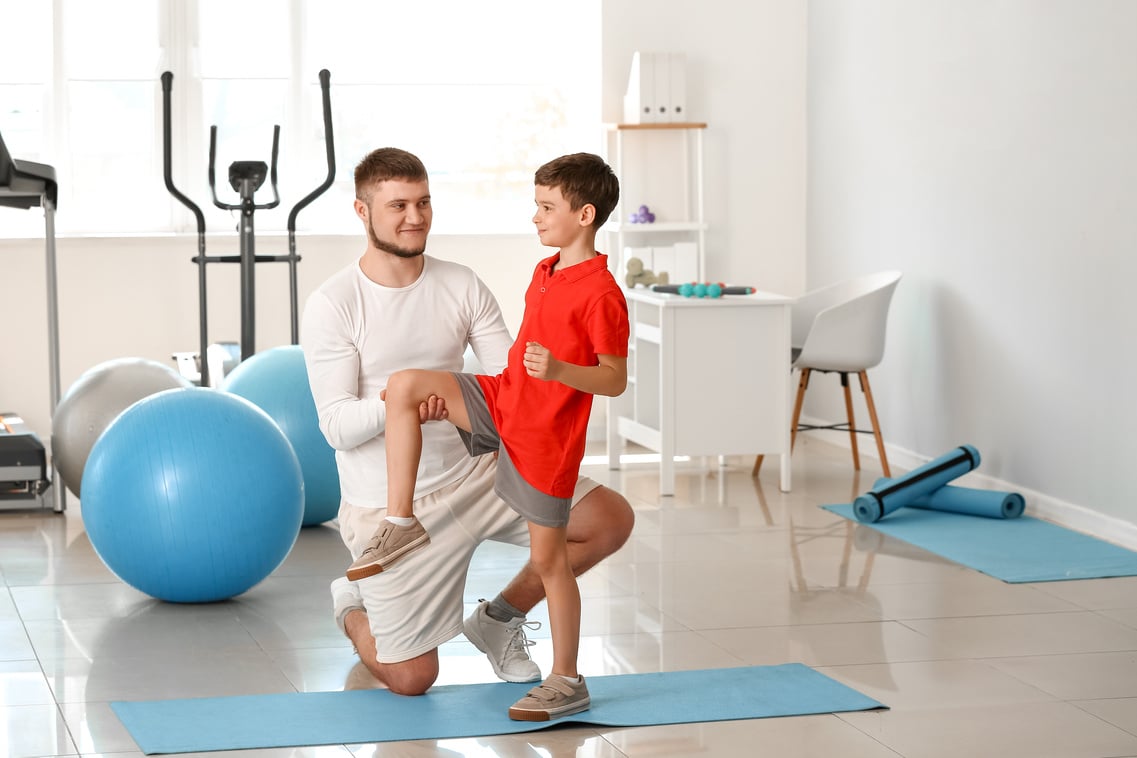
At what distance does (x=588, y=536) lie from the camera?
3.13m

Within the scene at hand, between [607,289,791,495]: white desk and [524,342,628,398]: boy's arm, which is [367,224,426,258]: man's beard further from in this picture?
[607,289,791,495]: white desk

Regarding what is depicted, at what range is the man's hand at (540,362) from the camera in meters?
2.60

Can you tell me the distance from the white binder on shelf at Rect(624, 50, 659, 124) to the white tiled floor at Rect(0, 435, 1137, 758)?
7.57 ft

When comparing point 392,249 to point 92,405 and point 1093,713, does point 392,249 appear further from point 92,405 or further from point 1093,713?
point 92,405

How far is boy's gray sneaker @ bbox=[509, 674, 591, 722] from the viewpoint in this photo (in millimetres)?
2828

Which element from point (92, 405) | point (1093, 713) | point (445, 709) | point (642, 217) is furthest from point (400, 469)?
point (642, 217)

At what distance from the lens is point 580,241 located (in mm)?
2801

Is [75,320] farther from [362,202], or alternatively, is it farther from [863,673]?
[863,673]

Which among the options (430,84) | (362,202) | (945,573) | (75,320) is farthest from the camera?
(430,84)

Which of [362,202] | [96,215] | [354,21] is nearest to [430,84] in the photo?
[354,21]

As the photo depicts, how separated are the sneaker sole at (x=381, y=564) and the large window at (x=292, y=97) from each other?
420 centimetres

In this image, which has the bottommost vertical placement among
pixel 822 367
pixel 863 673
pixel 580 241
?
pixel 863 673

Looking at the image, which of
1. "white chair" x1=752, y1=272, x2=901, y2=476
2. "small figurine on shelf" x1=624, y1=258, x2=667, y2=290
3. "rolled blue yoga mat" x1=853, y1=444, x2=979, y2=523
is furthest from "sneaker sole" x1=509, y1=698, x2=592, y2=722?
"small figurine on shelf" x1=624, y1=258, x2=667, y2=290

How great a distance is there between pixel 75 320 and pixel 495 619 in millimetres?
3991
